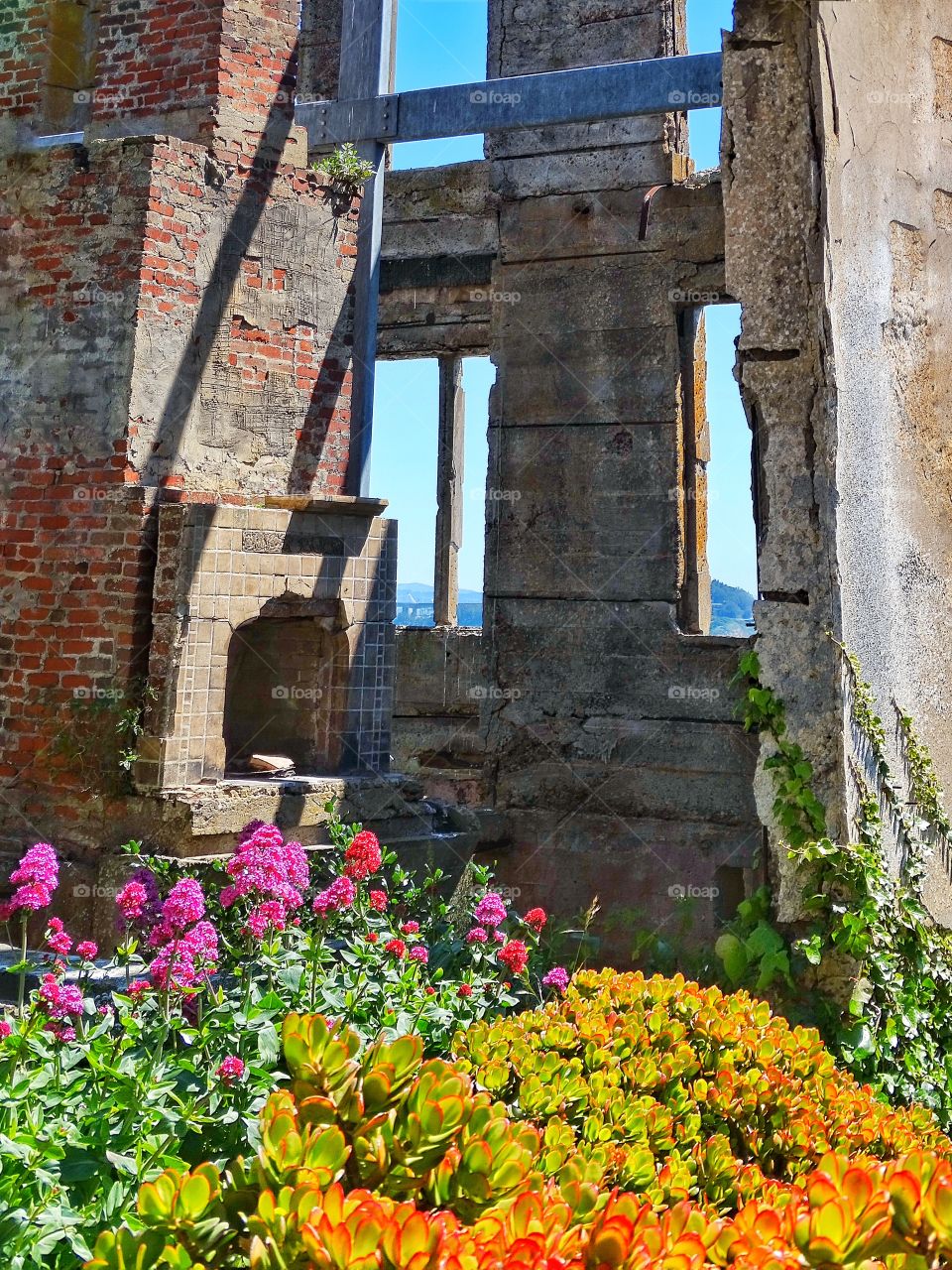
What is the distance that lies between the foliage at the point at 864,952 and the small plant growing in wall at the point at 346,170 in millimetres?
5092

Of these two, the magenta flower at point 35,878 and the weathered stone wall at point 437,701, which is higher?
the weathered stone wall at point 437,701

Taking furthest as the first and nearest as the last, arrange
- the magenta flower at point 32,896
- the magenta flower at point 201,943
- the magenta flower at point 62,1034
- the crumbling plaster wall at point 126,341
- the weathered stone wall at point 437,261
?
the weathered stone wall at point 437,261
the crumbling plaster wall at point 126,341
the magenta flower at point 32,896
the magenta flower at point 201,943
the magenta flower at point 62,1034

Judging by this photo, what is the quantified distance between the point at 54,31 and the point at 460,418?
5651mm

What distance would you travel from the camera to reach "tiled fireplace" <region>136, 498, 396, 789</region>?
6797mm

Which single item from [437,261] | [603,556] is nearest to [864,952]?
[603,556]

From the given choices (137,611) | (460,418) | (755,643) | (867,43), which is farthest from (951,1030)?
(460,418)

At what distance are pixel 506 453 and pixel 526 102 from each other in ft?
8.28

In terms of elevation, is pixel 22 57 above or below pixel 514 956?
above

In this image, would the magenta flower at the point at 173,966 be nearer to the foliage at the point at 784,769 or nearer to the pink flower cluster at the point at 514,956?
the pink flower cluster at the point at 514,956

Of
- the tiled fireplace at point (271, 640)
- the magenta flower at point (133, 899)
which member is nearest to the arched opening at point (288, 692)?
the tiled fireplace at point (271, 640)

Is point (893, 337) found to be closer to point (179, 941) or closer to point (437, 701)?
point (179, 941)

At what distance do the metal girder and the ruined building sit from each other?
0.66 ft

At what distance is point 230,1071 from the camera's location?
2.84 m

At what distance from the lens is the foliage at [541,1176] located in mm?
1778
